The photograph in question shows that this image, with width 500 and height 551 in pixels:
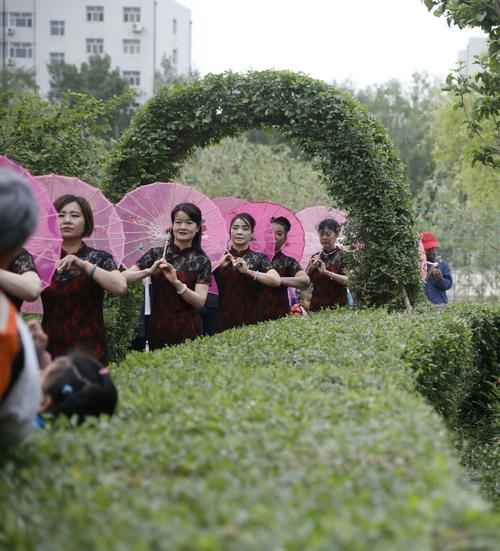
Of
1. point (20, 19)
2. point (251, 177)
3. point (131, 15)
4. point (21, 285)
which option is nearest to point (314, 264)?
point (21, 285)

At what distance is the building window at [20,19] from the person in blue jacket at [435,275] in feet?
179

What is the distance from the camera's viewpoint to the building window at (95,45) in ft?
211

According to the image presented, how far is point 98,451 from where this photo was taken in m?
3.30

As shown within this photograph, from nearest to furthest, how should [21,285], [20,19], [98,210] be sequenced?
[21,285] < [98,210] < [20,19]

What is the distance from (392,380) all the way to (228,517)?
7.80 ft

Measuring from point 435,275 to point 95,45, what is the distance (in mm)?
55057

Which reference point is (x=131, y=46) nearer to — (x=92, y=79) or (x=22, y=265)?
(x=92, y=79)

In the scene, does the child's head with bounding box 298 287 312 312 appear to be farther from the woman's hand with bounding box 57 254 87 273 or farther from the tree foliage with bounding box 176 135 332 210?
the tree foliage with bounding box 176 135 332 210

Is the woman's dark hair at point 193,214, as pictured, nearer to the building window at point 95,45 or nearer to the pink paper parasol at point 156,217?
the pink paper parasol at point 156,217

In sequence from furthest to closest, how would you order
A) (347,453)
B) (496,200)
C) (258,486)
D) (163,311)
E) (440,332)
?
1. (496,200)
2. (163,311)
3. (440,332)
4. (347,453)
5. (258,486)

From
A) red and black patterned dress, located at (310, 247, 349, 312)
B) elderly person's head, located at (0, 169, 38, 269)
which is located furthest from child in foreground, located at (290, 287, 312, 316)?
elderly person's head, located at (0, 169, 38, 269)

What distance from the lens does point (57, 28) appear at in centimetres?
6356

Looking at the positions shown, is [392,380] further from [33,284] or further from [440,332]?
[440,332]

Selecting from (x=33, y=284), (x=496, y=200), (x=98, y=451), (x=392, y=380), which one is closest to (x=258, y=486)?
(x=98, y=451)
